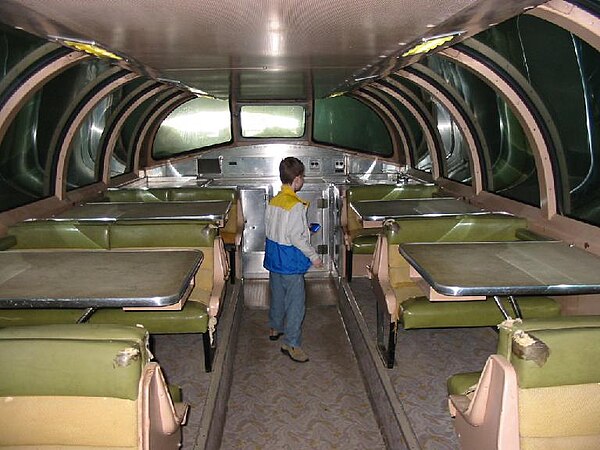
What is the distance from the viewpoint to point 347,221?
20.4 ft

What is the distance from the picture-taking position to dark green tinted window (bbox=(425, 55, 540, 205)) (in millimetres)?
7086

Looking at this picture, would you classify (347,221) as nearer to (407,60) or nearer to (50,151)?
(407,60)

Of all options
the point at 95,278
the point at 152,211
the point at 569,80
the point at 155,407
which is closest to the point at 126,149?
the point at 152,211

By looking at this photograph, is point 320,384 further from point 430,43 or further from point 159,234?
point 430,43

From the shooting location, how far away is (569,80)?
5199mm

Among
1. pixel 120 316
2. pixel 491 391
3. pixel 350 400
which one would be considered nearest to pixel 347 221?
pixel 350 400

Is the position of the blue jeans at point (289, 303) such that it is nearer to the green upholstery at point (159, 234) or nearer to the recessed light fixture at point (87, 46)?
the green upholstery at point (159, 234)

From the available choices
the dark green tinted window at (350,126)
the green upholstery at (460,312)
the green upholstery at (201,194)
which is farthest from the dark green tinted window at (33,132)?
the green upholstery at (460,312)

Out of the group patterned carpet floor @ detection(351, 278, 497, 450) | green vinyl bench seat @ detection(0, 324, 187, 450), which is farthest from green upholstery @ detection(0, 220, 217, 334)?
green vinyl bench seat @ detection(0, 324, 187, 450)

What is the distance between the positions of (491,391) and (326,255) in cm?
521

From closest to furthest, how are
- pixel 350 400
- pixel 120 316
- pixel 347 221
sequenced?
pixel 120 316 → pixel 350 400 → pixel 347 221

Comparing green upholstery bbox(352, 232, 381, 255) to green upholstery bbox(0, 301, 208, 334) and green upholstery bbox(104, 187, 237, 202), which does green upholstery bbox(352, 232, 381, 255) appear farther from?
green upholstery bbox(0, 301, 208, 334)

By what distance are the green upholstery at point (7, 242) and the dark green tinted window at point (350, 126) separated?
564 cm

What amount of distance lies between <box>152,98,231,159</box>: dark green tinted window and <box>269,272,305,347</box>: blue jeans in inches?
187
